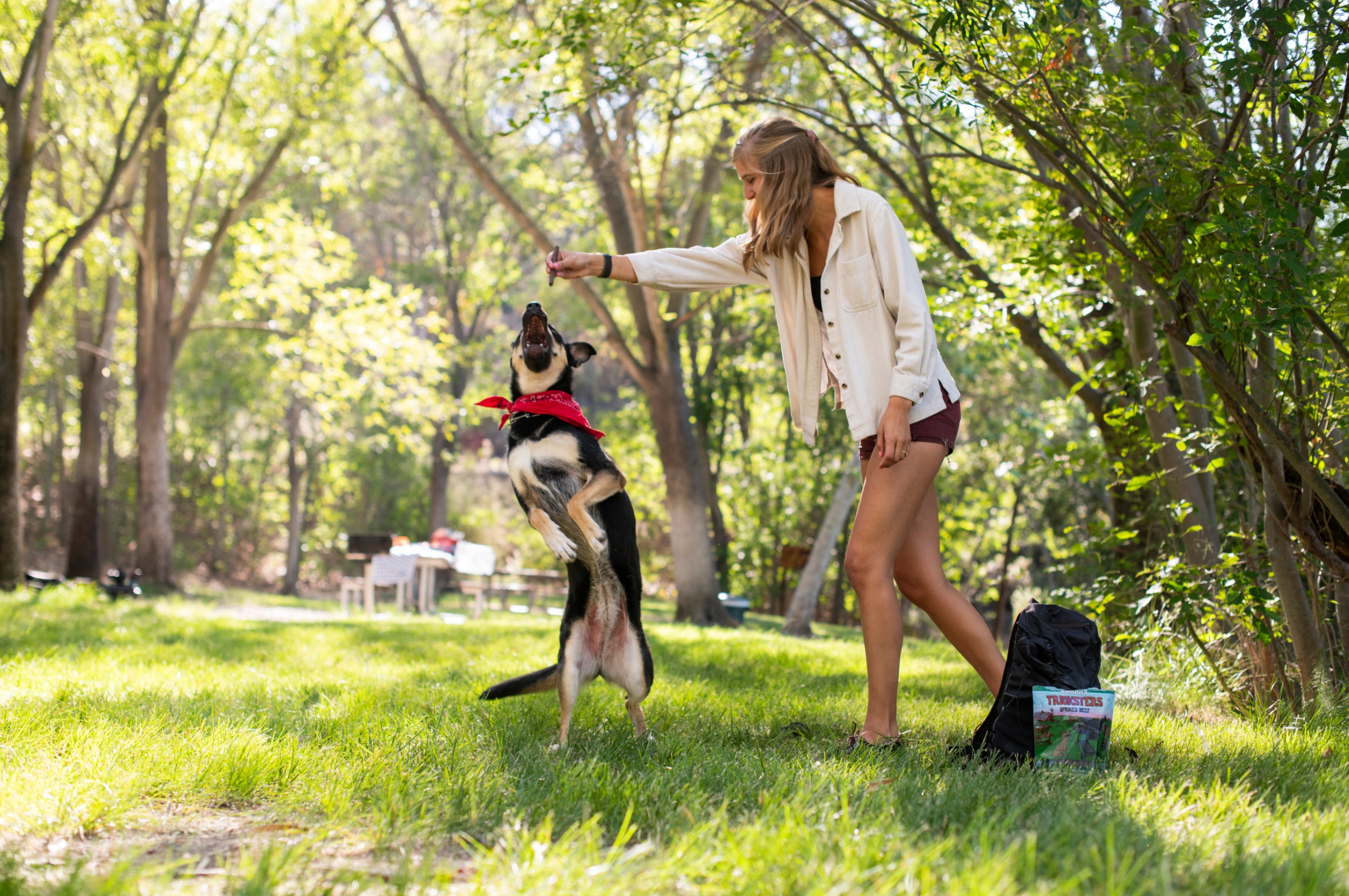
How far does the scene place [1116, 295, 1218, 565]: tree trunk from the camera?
4.31m

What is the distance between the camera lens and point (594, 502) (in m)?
3.16

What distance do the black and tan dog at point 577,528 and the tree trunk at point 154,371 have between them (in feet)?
34.9

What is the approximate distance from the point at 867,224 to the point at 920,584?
119cm

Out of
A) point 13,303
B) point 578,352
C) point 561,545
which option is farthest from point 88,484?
point 561,545

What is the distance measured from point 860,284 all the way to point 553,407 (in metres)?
1.11

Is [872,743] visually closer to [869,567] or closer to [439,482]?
[869,567]

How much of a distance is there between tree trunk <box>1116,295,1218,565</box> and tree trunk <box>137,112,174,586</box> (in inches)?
452

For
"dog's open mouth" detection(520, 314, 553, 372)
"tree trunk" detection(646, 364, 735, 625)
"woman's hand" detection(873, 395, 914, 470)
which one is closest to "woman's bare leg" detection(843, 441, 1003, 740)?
"woman's hand" detection(873, 395, 914, 470)

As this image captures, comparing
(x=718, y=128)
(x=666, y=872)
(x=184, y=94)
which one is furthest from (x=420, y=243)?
(x=666, y=872)

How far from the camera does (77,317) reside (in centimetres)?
1446

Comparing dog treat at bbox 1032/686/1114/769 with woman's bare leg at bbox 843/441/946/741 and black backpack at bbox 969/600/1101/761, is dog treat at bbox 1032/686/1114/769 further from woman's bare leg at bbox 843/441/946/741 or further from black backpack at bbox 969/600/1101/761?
woman's bare leg at bbox 843/441/946/741

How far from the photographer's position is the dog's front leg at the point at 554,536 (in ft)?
10.2

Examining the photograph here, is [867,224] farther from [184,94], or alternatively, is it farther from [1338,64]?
→ [184,94]

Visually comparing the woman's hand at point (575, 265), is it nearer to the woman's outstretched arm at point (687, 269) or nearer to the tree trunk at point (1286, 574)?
the woman's outstretched arm at point (687, 269)
